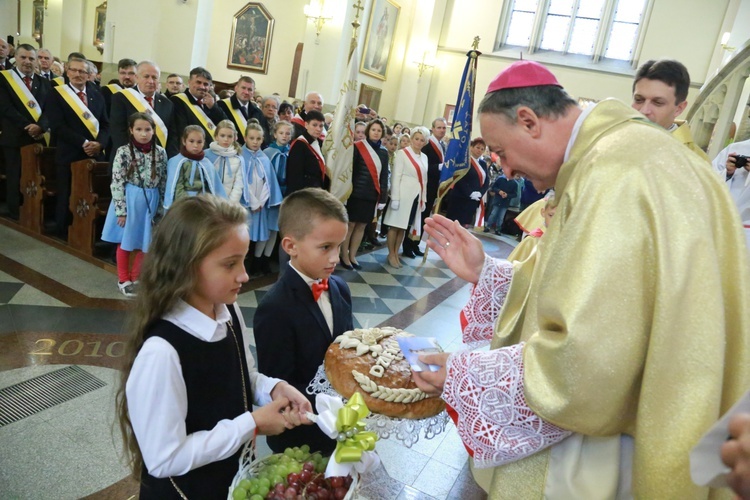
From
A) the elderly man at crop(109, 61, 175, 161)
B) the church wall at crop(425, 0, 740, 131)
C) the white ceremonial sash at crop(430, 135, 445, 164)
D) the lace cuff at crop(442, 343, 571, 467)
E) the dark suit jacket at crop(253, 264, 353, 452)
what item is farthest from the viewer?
the church wall at crop(425, 0, 740, 131)

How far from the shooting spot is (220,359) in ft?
4.47

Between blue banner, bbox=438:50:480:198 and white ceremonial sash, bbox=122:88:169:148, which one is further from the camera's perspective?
blue banner, bbox=438:50:480:198

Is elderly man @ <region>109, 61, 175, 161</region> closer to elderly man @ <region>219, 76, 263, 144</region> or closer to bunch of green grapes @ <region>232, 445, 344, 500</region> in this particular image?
elderly man @ <region>219, 76, 263, 144</region>

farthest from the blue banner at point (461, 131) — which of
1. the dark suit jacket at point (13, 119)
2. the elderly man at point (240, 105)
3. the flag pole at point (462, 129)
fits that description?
the dark suit jacket at point (13, 119)

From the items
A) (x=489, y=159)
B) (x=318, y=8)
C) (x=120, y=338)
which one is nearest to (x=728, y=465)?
(x=120, y=338)

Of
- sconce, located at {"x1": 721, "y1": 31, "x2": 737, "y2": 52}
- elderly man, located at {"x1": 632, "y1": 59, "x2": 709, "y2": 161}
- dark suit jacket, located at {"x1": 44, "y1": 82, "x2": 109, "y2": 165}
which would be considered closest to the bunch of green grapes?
elderly man, located at {"x1": 632, "y1": 59, "x2": 709, "y2": 161}

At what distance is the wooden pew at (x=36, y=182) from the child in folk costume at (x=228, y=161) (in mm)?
1977

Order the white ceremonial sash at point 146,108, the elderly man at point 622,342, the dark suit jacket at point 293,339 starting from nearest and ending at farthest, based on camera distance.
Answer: the elderly man at point 622,342
the dark suit jacket at point 293,339
the white ceremonial sash at point 146,108

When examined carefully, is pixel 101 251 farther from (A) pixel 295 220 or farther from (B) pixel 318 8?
(B) pixel 318 8

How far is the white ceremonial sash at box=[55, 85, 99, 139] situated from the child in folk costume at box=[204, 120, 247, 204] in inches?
66.1

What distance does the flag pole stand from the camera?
6191mm

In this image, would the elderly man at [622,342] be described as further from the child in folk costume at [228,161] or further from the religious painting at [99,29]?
the religious painting at [99,29]

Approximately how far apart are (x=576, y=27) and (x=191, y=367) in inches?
701

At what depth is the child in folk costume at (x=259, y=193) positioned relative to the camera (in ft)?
15.8
